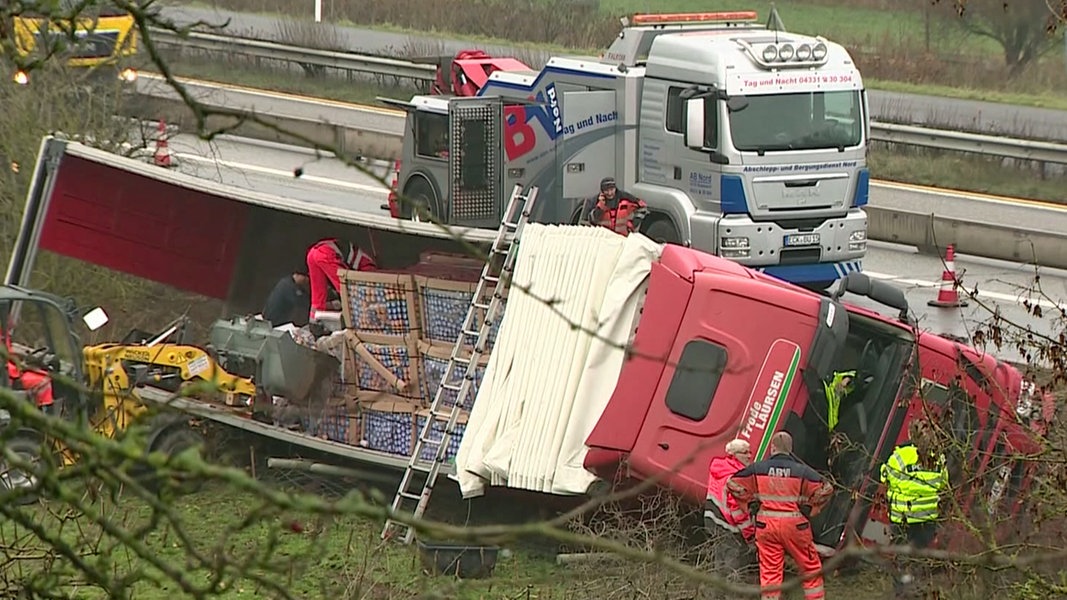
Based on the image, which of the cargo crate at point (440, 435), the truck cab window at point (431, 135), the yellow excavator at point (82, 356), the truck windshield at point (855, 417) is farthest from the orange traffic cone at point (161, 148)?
the truck windshield at point (855, 417)

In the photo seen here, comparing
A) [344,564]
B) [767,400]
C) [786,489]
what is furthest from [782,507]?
[344,564]

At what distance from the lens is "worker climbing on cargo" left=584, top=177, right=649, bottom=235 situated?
54.4 ft

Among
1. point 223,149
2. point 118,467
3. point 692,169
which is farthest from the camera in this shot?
point 223,149

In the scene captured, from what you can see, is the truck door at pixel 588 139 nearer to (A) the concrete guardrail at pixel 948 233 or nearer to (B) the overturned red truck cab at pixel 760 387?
(A) the concrete guardrail at pixel 948 233

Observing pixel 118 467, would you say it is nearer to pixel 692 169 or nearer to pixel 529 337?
pixel 529 337

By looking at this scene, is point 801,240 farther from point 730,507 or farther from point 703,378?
point 730,507

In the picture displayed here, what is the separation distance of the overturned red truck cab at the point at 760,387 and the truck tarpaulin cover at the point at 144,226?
6091 millimetres

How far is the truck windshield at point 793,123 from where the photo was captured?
16438mm

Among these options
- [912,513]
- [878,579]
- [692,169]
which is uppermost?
[692,169]

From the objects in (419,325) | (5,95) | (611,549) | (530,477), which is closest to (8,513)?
(611,549)

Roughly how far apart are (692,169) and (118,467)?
14.0m

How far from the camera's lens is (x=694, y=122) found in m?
16.4

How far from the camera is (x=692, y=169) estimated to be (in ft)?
54.7

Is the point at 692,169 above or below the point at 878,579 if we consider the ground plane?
above
